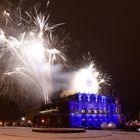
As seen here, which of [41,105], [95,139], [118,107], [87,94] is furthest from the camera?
[41,105]

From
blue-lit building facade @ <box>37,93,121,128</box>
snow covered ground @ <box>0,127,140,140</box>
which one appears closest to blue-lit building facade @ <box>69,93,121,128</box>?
blue-lit building facade @ <box>37,93,121,128</box>

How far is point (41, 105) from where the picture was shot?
125m

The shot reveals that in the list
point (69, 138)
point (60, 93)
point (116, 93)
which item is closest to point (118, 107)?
point (116, 93)

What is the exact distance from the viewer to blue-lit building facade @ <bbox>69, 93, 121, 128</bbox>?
103 metres

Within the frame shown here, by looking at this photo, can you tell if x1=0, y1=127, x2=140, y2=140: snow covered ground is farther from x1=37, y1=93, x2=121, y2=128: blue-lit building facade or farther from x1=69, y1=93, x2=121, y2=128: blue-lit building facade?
x1=69, y1=93, x2=121, y2=128: blue-lit building facade

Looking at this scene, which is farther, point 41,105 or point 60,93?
point 41,105

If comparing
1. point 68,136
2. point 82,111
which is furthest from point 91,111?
point 68,136

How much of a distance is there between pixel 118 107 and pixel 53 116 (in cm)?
2470

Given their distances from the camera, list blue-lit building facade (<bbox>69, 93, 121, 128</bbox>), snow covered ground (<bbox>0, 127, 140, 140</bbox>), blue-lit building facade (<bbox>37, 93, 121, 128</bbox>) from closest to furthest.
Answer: snow covered ground (<bbox>0, 127, 140, 140</bbox>) → blue-lit building facade (<bbox>69, 93, 121, 128</bbox>) → blue-lit building facade (<bbox>37, 93, 121, 128</bbox>)

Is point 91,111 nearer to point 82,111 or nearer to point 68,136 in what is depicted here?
point 82,111

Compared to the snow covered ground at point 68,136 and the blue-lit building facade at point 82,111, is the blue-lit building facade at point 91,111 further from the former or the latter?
the snow covered ground at point 68,136

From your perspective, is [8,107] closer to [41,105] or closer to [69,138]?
[41,105]

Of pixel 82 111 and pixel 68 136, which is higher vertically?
pixel 82 111

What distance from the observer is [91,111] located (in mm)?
106562
